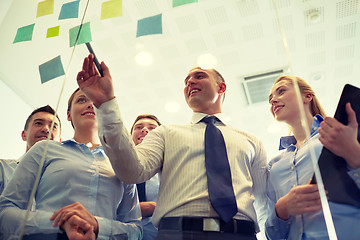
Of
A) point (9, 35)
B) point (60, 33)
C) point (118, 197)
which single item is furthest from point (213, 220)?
point (9, 35)

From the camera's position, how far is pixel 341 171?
0.98m

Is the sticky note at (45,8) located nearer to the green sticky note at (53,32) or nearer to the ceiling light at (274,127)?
the green sticky note at (53,32)

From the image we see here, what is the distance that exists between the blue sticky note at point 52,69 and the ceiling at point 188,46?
10.4 inches

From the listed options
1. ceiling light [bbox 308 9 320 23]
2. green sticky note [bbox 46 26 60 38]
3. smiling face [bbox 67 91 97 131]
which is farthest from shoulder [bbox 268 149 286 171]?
ceiling light [bbox 308 9 320 23]

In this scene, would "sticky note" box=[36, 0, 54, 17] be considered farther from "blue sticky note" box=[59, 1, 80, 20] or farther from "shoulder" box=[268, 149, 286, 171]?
"shoulder" box=[268, 149, 286, 171]

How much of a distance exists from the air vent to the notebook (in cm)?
89

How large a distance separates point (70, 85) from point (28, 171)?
0.71m

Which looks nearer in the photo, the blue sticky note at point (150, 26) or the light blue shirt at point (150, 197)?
the light blue shirt at point (150, 197)

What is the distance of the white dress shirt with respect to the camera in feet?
3.54

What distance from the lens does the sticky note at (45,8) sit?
1.79m

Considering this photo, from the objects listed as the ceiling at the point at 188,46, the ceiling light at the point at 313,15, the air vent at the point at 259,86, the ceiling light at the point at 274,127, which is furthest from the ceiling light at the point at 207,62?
Answer: the ceiling light at the point at 313,15

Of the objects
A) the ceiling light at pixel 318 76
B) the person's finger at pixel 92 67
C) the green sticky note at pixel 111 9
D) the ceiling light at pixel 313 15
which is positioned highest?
the green sticky note at pixel 111 9

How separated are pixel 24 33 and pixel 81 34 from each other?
0.55 m

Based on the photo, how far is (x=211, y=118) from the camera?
1.47 metres
